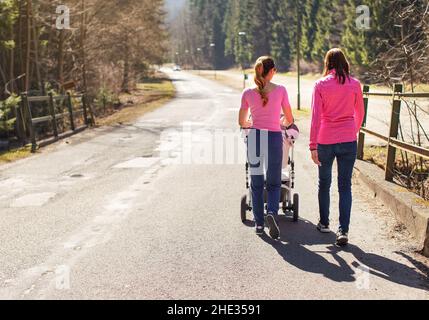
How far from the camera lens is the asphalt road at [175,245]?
4.02 meters

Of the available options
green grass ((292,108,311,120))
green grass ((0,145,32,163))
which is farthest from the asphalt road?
green grass ((292,108,311,120))

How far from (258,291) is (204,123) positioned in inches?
622

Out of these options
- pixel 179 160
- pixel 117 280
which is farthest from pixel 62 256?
pixel 179 160

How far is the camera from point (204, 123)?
19500 mm

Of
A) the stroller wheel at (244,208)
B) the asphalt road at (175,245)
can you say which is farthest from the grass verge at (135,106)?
the stroller wheel at (244,208)

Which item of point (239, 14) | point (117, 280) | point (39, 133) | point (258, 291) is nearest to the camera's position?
point (258, 291)

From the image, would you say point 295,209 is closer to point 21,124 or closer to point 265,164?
point 265,164

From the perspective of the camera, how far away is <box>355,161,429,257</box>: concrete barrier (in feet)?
16.4

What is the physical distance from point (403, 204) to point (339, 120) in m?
1.48

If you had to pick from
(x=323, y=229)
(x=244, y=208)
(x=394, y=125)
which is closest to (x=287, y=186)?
(x=244, y=208)

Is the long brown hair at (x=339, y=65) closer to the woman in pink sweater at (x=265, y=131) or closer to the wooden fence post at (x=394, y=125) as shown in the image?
the woman in pink sweater at (x=265, y=131)

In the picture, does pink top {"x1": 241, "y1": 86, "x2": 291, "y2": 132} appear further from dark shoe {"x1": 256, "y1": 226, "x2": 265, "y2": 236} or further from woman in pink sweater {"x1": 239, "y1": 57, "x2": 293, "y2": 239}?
dark shoe {"x1": 256, "y1": 226, "x2": 265, "y2": 236}
